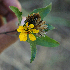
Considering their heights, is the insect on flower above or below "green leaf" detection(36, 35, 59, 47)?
above

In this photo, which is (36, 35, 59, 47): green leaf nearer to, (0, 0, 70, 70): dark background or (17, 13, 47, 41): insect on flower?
(17, 13, 47, 41): insect on flower

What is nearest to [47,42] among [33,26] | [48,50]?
[33,26]

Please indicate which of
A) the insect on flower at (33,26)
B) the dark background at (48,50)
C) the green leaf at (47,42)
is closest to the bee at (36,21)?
the insect on flower at (33,26)

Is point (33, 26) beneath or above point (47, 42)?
above

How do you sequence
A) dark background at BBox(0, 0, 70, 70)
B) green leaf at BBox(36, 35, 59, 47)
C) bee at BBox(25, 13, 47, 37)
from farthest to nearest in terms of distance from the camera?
dark background at BBox(0, 0, 70, 70), green leaf at BBox(36, 35, 59, 47), bee at BBox(25, 13, 47, 37)

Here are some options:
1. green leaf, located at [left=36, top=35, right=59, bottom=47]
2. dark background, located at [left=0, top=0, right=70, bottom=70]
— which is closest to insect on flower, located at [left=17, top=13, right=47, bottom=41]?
green leaf, located at [left=36, top=35, right=59, bottom=47]

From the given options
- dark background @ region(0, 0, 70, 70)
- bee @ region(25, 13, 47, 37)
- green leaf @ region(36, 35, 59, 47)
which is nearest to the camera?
bee @ region(25, 13, 47, 37)

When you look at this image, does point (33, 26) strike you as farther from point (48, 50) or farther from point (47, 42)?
point (48, 50)

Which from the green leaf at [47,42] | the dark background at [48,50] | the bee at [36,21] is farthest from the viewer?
the dark background at [48,50]

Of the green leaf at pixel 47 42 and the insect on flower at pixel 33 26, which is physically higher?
the insect on flower at pixel 33 26

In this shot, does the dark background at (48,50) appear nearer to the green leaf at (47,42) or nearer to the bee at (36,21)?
the green leaf at (47,42)
